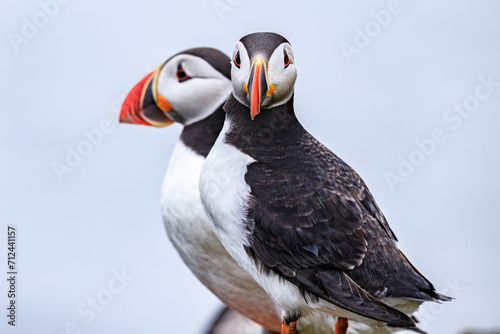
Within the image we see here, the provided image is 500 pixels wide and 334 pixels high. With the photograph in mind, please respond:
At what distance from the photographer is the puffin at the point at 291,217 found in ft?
9.45

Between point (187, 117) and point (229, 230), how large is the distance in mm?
1701

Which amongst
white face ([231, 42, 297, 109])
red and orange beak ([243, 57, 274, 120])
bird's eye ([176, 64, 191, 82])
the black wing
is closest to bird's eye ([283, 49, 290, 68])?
white face ([231, 42, 297, 109])

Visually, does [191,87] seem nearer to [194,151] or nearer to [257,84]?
[194,151]

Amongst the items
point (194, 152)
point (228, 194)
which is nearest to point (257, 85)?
point (228, 194)

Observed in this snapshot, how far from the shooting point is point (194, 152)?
4426 mm

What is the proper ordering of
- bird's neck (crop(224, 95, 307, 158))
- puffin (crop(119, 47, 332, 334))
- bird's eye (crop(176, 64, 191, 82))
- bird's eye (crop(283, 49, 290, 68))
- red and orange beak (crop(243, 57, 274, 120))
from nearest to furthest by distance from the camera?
red and orange beak (crop(243, 57, 274, 120)), bird's eye (crop(283, 49, 290, 68)), bird's neck (crop(224, 95, 307, 158)), puffin (crop(119, 47, 332, 334)), bird's eye (crop(176, 64, 191, 82))

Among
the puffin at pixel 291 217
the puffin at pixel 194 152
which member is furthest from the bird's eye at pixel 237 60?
the puffin at pixel 194 152

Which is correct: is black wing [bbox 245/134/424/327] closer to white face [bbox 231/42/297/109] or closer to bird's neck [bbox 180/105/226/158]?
white face [bbox 231/42/297/109]

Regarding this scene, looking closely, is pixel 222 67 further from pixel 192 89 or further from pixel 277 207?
pixel 277 207

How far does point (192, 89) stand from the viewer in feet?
14.9

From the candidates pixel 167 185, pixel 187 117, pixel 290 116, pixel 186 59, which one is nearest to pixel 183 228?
pixel 167 185

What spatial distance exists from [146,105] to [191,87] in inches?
13.6

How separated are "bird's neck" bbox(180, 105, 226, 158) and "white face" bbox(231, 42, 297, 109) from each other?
4.36ft

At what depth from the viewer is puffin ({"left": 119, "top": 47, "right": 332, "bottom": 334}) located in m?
4.22
